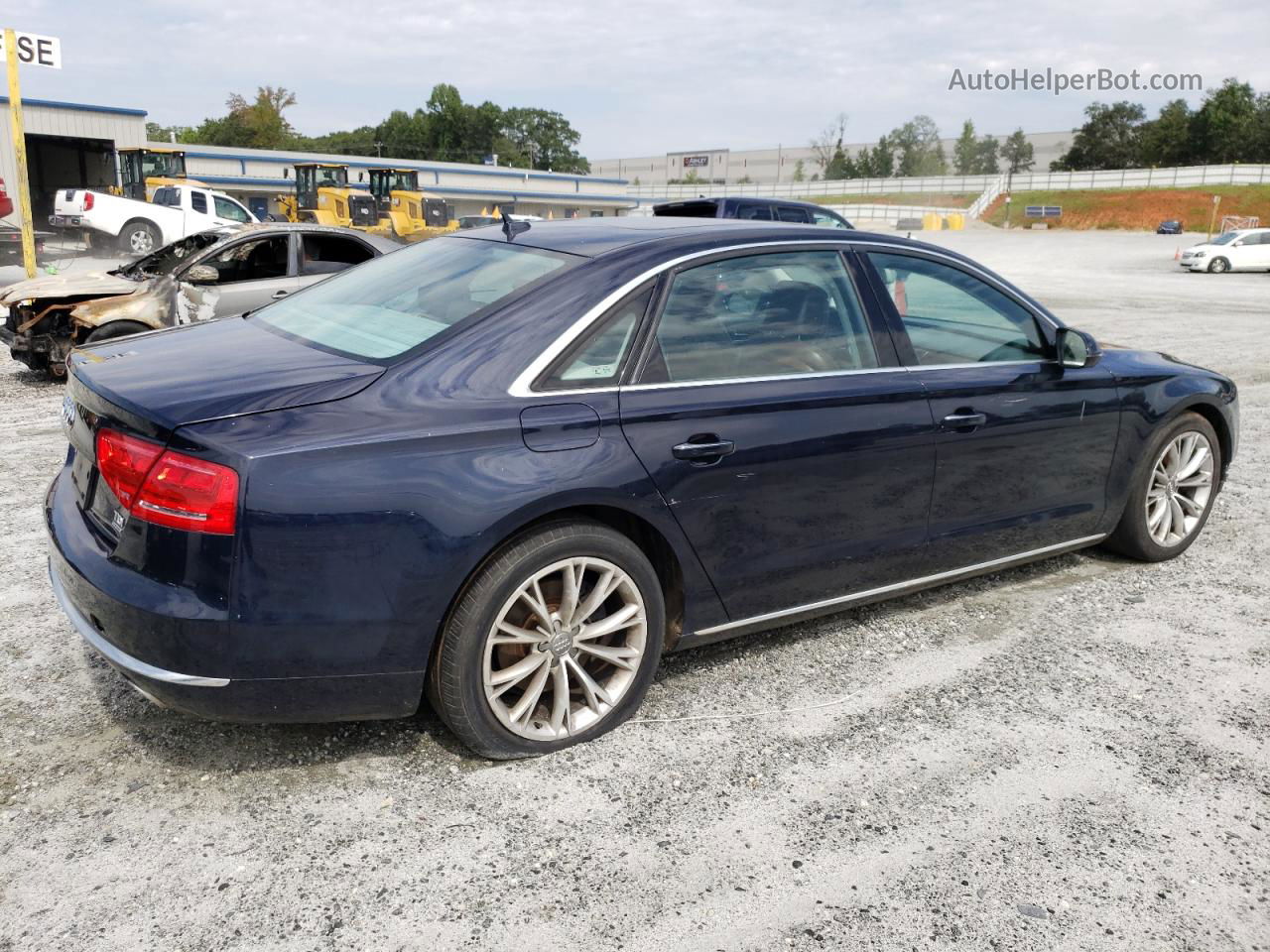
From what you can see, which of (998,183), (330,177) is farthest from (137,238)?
(998,183)

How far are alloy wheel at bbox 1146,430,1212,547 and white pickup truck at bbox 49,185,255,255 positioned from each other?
2318 centimetres

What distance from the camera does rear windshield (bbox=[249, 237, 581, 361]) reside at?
331 centimetres

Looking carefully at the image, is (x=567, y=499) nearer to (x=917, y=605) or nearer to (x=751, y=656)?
(x=751, y=656)

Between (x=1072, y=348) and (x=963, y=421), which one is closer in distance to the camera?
(x=963, y=421)

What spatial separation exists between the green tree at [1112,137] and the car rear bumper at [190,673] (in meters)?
102

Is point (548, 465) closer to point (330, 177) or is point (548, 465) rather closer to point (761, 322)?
point (761, 322)

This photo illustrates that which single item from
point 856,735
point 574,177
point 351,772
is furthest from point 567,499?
point 574,177

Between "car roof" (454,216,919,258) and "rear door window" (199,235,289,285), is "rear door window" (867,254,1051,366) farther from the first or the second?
"rear door window" (199,235,289,285)

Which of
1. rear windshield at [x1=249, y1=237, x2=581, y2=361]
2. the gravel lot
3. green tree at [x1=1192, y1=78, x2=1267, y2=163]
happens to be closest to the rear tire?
the gravel lot

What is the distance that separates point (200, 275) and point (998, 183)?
82195 mm

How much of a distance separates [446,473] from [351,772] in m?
0.99

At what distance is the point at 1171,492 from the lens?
16.6 feet

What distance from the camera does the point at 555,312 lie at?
322cm

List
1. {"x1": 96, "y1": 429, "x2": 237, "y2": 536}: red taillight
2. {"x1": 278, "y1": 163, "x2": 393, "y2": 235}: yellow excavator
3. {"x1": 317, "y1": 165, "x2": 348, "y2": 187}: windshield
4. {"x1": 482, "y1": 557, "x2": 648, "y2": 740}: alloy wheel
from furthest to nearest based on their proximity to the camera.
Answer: {"x1": 317, "y1": 165, "x2": 348, "y2": 187}: windshield → {"x1": 278, "y1": 163, "x2": 393, "y2": 235}: yellow excavator → {"x1": 482, "y1": 557, "x2": 648, "y2": 740}: alloy wheel → {"x1": 96, "y1": 429, "x2": 237, "y2": 536}: red taillight
